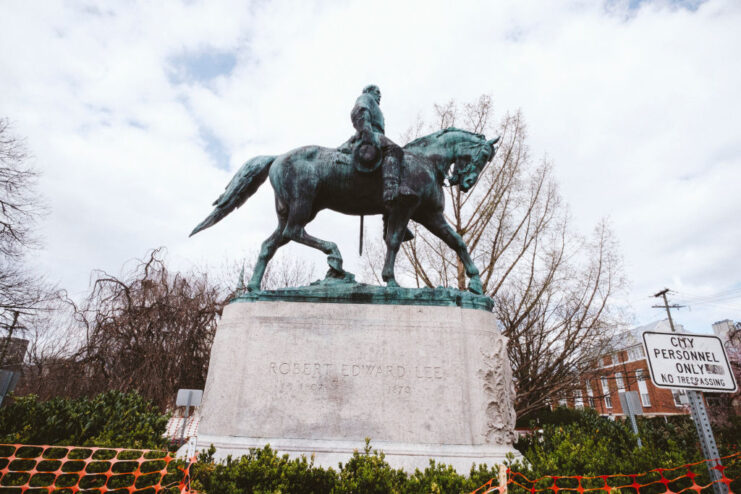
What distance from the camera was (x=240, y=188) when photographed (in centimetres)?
704

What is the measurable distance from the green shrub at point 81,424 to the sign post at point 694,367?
543cm

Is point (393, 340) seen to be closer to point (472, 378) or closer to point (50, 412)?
point (472, 378)

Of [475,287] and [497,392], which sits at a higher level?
[475,287]

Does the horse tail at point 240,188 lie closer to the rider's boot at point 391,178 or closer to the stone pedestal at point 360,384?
the stone pedestal at point 360,384

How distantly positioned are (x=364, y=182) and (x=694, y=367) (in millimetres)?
4851

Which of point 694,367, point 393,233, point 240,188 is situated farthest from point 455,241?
point 694,367

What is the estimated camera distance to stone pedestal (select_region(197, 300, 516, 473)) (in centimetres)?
510

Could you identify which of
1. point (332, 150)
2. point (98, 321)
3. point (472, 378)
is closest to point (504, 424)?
point (472, 378)

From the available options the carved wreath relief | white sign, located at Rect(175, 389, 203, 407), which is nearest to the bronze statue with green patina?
the carved wreath relief

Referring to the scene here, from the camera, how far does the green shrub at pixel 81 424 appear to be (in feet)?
17.2

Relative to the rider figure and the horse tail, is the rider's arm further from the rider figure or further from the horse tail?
the horse tail

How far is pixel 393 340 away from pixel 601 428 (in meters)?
5.46

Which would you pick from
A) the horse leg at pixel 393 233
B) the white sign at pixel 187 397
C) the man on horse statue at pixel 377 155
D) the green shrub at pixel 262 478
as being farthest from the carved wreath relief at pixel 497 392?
the white sign at pixel 187 397

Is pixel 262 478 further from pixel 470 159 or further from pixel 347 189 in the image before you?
pixel 470 159
